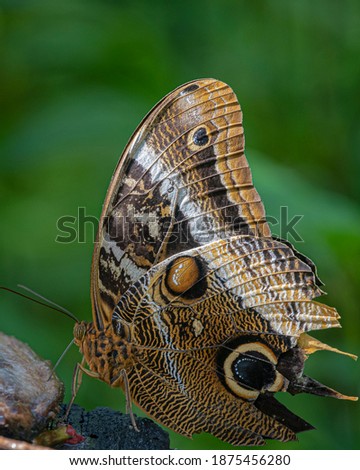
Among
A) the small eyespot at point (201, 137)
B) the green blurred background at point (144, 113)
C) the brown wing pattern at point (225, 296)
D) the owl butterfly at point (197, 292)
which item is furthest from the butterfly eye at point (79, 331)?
the green blurred background at point (144, 113)

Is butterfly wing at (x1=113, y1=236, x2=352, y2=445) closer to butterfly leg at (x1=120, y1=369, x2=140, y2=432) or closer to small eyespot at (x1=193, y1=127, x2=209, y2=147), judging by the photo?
butterfly leg at (x1=120, y1=369, x2=140, y2=432)

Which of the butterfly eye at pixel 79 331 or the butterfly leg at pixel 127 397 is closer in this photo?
the butterfly leg at pixel 127 397

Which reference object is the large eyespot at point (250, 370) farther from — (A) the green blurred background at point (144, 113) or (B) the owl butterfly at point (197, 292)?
(A) the green blurred background at point (144, 113)

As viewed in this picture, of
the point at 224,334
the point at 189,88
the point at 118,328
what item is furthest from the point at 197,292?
the point at 189,88

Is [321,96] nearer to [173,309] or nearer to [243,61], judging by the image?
[243,61]

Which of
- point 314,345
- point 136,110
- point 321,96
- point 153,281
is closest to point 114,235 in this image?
point 153,281
